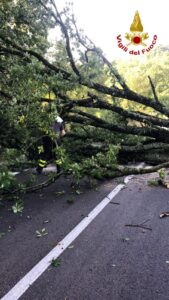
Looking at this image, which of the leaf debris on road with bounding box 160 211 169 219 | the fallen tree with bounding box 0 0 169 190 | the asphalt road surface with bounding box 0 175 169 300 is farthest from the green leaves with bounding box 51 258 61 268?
the fallen tree with bounding box 0 0 169 190

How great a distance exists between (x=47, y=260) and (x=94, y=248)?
0.67 meters

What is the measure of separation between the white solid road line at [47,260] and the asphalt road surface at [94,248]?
0.06 m

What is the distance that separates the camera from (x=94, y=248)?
4.71 meters

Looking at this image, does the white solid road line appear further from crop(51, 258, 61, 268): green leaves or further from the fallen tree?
the fallen tree

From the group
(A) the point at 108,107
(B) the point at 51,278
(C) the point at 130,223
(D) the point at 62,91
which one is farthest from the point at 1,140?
(B) the point at 51,278

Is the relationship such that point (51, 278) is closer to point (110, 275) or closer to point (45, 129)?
point (110, 275)

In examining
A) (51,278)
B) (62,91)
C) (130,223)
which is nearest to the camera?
(51,278)

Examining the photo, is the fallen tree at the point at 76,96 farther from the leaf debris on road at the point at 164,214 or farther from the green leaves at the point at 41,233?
the green leaves at the point at 41,233

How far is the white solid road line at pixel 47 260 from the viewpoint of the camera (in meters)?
3.69

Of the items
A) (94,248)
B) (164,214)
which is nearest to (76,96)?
(164,214)

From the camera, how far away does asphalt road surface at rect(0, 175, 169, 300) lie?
368 cm

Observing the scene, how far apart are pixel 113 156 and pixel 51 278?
3.90 metres

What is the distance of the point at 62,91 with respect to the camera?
27.7ft

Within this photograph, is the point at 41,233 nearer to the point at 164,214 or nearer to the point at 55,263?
the point at 55,263
